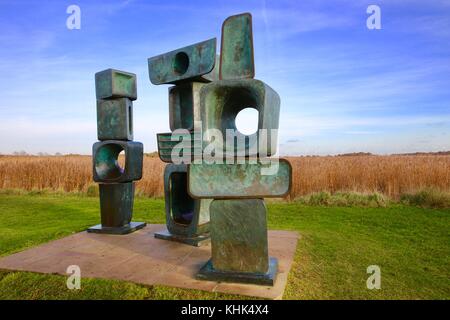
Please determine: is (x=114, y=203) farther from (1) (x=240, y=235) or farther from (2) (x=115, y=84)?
(1) (x=240, y=235)

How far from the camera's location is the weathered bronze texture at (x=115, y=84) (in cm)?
479

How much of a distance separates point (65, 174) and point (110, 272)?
8747mm

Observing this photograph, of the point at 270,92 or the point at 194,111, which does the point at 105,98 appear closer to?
the point at 194,111

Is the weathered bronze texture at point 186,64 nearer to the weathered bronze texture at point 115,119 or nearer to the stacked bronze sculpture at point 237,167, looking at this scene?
the weathered bronze texture at point 115,119

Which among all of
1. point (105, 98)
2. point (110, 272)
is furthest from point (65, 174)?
point (110, 272)

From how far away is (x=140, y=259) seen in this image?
12.1 feet

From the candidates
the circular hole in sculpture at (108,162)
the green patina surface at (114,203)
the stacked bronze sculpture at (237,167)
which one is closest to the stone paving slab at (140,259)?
the stacked bronze sculpture at (237,167)

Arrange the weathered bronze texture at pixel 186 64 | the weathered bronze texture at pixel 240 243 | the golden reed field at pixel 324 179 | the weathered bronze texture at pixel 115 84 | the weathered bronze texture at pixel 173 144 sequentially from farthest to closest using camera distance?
the golden reed field at pixel 324 179, the weathered bronze texture at pixel 115 84, the weathered bronze texture at pixel 173 144, the weathered bronze texture at pixel 186 64, the weathered bronze texture at pixel 240 243

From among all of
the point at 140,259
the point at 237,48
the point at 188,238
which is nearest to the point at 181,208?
the point at 188,238

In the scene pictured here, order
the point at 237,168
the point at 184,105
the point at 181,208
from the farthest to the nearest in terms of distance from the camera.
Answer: the point at 181,208 < the point at 184,105 < the point at 237,168

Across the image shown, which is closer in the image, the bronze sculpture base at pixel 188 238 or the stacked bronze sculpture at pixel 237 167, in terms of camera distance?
the stacked bronze sculpture at pixel 237 167

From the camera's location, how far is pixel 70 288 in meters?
3.01

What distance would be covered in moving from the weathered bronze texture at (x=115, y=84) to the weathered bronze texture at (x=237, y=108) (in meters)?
2.26

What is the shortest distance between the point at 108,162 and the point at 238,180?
9.23ft
